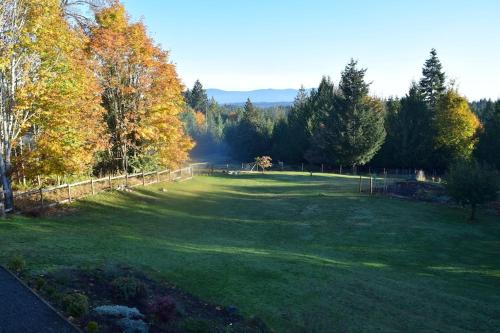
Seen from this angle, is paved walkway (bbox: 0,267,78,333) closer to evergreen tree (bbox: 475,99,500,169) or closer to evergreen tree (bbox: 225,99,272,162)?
evergreen tree (bbox: 475,99,500,169)

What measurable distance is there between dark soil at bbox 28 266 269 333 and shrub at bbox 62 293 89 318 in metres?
0.09

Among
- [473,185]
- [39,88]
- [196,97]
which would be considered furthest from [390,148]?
[196,97]

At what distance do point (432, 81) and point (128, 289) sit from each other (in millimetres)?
62364

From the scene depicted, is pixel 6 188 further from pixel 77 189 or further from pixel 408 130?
pixel 408 130

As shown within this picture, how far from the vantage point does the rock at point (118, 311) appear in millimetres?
8552

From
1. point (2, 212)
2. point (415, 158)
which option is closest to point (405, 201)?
point (2, 212)

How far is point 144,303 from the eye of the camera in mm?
9828

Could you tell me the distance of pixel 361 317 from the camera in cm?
1098

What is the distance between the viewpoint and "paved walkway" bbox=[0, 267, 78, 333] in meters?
7.85

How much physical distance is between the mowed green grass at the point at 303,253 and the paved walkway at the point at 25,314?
177 cm

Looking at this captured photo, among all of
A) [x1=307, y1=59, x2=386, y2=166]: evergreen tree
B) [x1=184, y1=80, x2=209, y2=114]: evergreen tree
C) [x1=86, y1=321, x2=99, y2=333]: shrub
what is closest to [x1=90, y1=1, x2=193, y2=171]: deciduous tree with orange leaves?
[x1=86, y1=321, x2=99, y2=333]: shrub

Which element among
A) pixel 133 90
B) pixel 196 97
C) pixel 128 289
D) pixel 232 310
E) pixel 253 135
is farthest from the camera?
pixel 196 97

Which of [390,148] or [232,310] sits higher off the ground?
[390,148]

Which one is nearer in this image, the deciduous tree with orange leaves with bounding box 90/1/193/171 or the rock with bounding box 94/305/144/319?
the rock with bounding box 94/305/144/319
